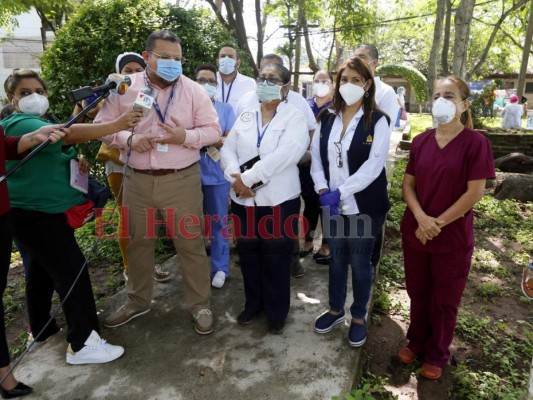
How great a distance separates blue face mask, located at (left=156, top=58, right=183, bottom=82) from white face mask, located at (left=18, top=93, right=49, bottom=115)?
2.51ft

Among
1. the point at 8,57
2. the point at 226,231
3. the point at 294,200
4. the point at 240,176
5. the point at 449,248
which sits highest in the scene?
the point at 8,57

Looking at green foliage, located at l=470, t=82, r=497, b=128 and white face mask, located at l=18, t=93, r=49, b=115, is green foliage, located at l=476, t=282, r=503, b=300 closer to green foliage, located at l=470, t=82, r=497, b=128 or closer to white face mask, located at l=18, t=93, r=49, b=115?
white face mask, located at l=18, t=93, r=49, b=115

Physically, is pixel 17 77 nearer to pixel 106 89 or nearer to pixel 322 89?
pixel 106 89

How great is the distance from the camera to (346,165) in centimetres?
275

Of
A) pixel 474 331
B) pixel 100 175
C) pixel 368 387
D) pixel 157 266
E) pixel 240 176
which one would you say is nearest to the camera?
pixel 368 387

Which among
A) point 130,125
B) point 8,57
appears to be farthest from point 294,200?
point 8,57

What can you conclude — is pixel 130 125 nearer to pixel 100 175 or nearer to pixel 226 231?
pixel 226 231

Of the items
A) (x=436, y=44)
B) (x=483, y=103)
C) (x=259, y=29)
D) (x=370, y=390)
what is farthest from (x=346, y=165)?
(x=483, y=103)

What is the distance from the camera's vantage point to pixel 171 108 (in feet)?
9.32

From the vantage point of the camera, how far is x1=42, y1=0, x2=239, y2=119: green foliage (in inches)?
184

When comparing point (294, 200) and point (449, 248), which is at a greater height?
point (294, 200)

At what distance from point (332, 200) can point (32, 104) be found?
Result: 2.02 metres

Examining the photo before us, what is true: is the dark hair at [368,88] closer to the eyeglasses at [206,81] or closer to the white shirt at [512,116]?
the eyeglasses at [206,81]

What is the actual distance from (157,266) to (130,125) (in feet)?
6.43
